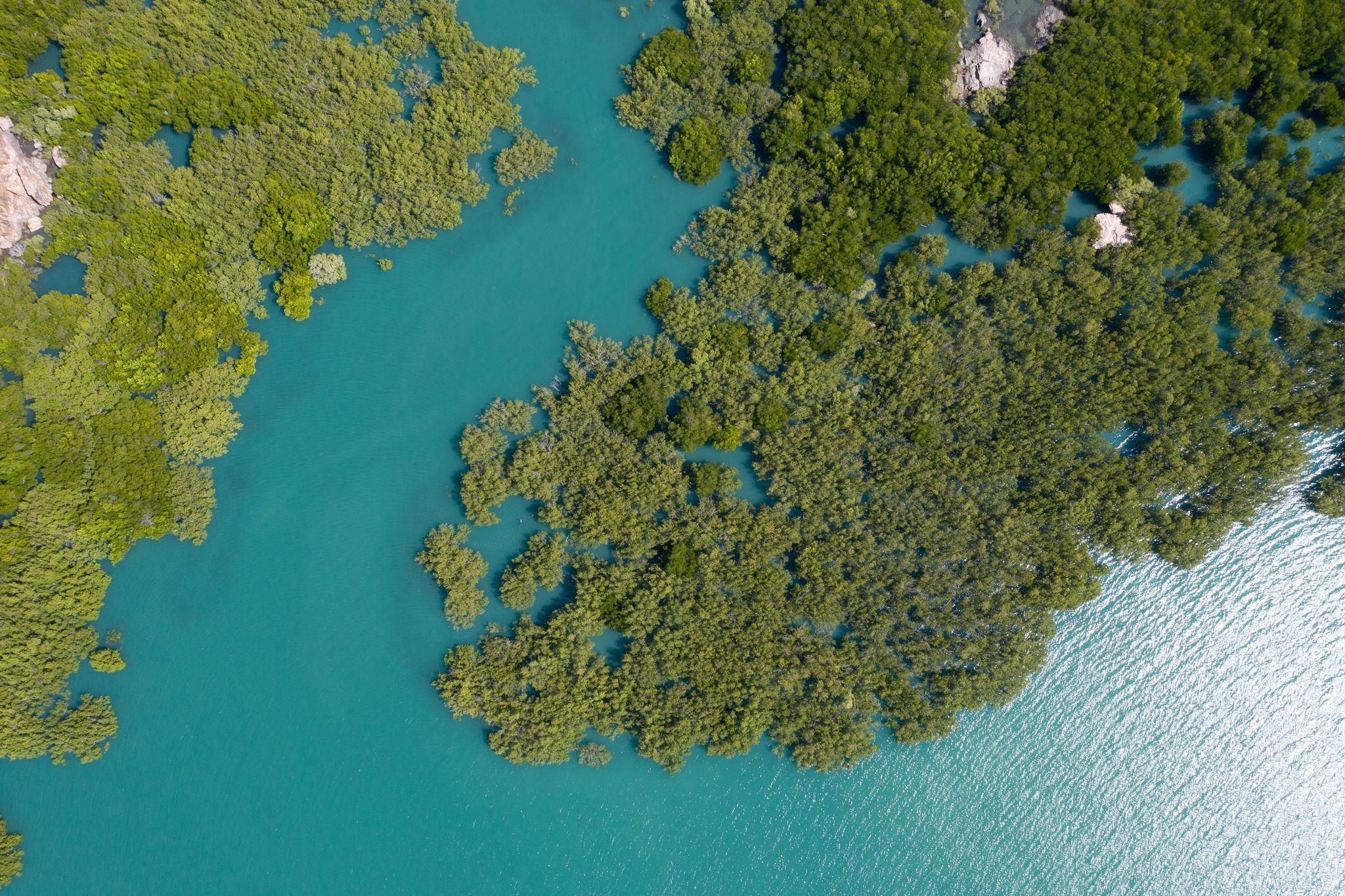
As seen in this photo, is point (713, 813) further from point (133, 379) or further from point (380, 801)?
point (133, 379)

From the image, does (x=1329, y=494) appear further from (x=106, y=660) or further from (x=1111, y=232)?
(x=106, y=660)

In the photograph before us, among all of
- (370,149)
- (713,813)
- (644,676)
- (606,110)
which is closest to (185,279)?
(370,149)

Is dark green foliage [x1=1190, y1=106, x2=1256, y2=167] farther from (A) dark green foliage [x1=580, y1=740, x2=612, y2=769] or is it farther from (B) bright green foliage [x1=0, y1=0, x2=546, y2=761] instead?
(A) dark green foliage [x1=580, y1=740, x2=612, y2=769]

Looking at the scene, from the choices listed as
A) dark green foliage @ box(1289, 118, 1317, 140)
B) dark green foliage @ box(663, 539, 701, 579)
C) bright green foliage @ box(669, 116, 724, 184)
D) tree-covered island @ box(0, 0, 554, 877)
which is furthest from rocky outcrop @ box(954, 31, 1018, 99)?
dark green foliage @ box(663, 539, 701, 579)

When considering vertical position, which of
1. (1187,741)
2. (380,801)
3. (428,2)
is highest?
(428,2)

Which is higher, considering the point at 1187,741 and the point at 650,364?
the point at 650,364

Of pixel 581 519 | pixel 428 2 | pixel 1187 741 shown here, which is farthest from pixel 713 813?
pixel 428 2

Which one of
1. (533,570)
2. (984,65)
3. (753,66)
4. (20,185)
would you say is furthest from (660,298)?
(20,185)
